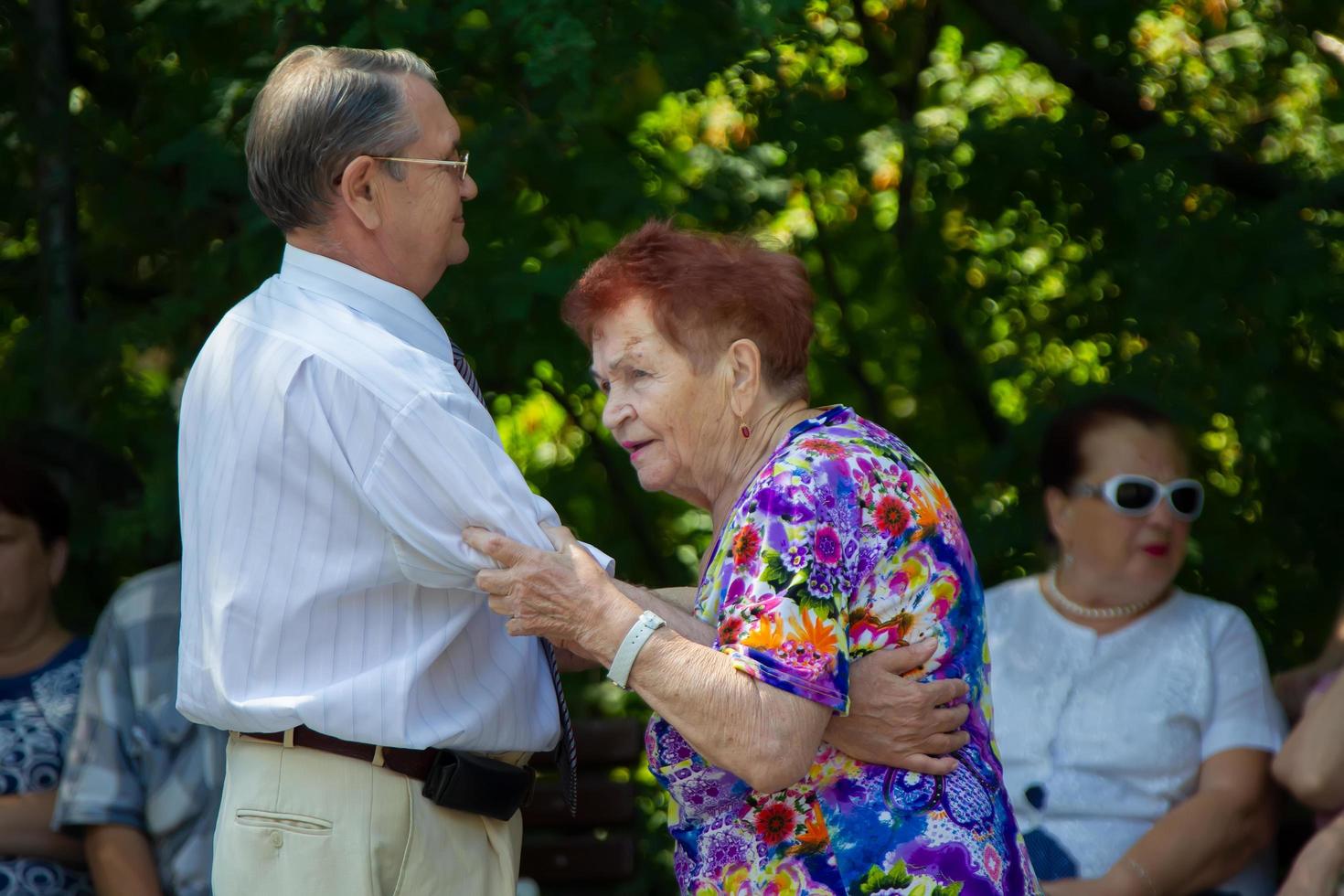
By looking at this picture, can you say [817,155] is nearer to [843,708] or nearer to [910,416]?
[910,416]

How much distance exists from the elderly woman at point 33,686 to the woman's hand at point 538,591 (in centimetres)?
198

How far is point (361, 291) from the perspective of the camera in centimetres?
239

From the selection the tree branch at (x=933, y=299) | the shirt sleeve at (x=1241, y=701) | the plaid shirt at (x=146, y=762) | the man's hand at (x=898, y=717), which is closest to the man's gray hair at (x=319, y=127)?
the man's hand at (x=898, y=717)

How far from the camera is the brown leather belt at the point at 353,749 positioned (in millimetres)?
2258

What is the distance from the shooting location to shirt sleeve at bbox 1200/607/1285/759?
3.60 metres

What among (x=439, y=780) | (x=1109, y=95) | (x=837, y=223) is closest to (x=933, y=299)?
(x=837, y=223)

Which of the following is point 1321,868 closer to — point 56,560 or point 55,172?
point 56,560

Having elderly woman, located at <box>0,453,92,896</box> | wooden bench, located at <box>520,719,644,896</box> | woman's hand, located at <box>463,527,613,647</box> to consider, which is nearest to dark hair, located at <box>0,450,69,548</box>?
elderly woman, located at <box>0,453,92,896</box>

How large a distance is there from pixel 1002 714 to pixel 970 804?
1613 mm

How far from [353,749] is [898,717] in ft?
2.63

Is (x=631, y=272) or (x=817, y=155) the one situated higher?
(x=631, y=272)

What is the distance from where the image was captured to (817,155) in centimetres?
447

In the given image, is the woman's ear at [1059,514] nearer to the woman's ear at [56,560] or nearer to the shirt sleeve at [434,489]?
the shirt sleeve at [434,489]

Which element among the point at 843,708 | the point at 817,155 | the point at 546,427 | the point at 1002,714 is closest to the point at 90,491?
the point at 546,427
